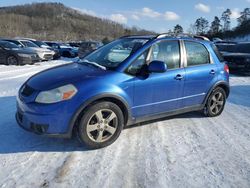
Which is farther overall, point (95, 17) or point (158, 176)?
point (95, 17)

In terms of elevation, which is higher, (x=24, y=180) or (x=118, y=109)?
(x=118, y=109)

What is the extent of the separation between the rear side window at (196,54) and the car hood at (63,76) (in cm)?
175

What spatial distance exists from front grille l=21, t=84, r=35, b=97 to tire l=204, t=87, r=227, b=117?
3.40 metres

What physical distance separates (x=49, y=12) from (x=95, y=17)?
22573 millimetres

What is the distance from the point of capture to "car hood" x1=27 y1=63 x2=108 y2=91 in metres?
3.83

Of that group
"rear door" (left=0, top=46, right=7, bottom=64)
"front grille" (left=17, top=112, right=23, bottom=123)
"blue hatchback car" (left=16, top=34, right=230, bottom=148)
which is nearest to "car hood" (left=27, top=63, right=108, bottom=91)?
"blue hatchback car" (left=16, top=34, right=230, bottom=148)

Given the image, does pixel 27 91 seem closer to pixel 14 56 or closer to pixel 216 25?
pixel 14 56

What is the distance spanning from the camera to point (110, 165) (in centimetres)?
353

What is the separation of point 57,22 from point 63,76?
10810cm

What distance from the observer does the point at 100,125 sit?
3973 mm

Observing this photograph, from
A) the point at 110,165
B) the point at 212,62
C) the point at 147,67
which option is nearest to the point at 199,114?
the point at 212,62

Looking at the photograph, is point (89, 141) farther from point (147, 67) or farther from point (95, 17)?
point (95, 17)

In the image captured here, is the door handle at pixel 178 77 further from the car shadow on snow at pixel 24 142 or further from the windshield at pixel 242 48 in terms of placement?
the windshield at pixel 242 48

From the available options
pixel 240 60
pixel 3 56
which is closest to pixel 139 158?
pixel 240 60
